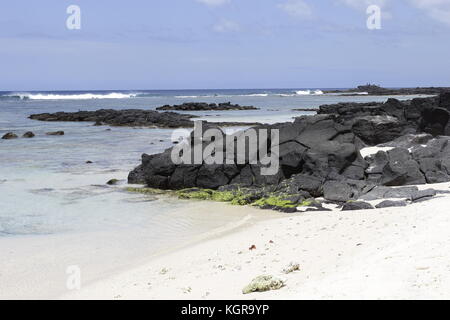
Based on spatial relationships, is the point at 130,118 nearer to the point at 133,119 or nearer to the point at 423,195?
the point at 133,119

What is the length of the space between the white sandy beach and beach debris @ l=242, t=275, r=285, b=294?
130 mm

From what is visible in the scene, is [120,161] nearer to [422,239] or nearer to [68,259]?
[68,259]

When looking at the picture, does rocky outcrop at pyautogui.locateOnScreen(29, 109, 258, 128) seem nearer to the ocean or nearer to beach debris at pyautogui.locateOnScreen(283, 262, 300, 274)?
the ocean

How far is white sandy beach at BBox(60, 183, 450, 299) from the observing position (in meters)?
6.11

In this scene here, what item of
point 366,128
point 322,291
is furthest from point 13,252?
point 366,128

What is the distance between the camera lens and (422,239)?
306 inches

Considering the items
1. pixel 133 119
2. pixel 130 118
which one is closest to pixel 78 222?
pixel 133 119

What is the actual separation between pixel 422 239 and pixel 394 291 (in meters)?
2.28

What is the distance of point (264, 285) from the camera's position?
6648 millimetres

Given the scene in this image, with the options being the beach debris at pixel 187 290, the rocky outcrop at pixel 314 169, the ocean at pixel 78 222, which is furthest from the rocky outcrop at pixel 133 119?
the beach debris at pixel 187 290

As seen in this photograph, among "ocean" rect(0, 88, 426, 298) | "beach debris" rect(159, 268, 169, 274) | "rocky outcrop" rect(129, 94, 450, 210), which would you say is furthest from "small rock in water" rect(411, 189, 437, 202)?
"beach debris" rect(159, 268, 169, 274)

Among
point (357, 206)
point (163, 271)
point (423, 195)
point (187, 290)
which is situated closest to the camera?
point (187, 290)

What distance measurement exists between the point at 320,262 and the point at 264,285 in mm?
1451

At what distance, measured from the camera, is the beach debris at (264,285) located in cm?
663
